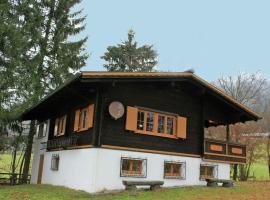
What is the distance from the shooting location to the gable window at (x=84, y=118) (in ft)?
54.8

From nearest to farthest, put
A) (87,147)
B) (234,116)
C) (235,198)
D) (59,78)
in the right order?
(235,198) → (87,147) → (234,116) → (59,78)

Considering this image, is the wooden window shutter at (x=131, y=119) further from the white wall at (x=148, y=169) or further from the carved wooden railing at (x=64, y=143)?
the carved wooden railing at (x=64, y=143)

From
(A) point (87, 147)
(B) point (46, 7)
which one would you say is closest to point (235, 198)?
(A) point (87, 147)

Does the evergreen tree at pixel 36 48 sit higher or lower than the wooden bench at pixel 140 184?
higher

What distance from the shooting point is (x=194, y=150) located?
1944 centimetres

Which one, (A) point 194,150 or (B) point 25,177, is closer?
(A) point 194,150

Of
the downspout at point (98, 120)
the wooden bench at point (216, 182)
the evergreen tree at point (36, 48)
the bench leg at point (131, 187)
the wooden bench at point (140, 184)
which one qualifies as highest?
the evergreen tree at point (36, 48)

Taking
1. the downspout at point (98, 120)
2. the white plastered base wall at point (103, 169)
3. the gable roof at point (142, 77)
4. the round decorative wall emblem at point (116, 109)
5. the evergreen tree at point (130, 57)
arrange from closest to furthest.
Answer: the gable roof at point (142, 77)
the white plastered base wall at point (103, 169)
the downspout at point (98, 120)
the round decorative wall emblem at point (116, 109)
the evergreen tree at point (130, 57)

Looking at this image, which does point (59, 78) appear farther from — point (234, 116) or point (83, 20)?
point (234, 116)

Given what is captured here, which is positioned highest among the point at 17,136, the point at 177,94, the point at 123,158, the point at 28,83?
the point at 28,83

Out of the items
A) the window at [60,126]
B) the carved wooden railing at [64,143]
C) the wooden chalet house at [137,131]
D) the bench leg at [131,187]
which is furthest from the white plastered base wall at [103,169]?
the window at [60,126]

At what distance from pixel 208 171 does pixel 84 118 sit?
767 centimetres

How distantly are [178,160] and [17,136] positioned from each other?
48.1 feet

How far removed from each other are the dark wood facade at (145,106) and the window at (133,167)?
624 mm
